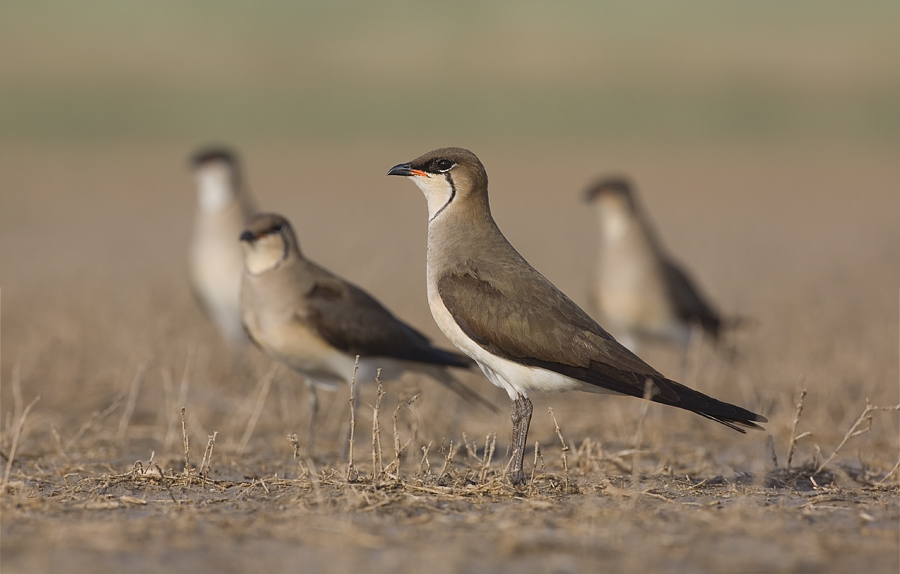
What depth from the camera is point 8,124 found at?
120ft

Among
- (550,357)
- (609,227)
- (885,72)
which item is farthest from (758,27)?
(550,357)

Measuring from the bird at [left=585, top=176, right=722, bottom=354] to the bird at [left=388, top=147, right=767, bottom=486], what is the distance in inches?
146

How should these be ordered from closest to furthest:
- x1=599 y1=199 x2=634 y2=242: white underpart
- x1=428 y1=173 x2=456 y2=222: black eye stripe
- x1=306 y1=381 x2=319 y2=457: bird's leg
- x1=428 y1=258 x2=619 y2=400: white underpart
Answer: x1=428 y1=258 x2=619 y2=400: white underpart → x1=428 y1=173 x2=456 y2=222: black eye stripe → x1=306 y1=381 x2=319 y2=457: bird's leg → x1=599 y1=199 x2=634 y2=242: white underpart

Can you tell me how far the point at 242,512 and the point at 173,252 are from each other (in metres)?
12.5

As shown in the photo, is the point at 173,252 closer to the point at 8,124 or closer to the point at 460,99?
the point at 8,124

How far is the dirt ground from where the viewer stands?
3.69 metres

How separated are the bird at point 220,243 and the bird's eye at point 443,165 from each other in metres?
3.50

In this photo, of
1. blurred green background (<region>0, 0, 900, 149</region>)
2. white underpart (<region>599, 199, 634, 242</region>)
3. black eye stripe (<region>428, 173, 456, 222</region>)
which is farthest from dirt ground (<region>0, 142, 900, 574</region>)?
blurred green background (<region>0, 0, 900, 149</region>)

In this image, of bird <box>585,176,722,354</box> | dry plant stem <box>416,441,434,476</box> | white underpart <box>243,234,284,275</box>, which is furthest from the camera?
bird <box>585,176,722,354</box>

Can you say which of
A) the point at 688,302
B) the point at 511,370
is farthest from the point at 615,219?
the point at 511,370

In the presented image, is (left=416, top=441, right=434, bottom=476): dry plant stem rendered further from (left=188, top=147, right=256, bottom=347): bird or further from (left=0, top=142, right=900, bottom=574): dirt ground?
(left=188, top=147, right=256, bottom=347): bird

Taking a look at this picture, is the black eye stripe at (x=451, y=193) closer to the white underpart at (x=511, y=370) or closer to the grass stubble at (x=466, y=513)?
the white underpart at (x=511, y=370)

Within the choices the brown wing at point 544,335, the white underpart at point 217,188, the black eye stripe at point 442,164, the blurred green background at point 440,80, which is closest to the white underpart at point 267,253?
the black eye stripe at point 442,164

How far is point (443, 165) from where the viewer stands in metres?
5.68
